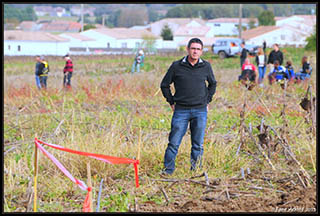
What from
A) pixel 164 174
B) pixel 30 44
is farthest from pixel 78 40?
pixel 164 174

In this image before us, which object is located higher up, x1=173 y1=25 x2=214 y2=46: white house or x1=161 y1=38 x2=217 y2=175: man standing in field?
x1=173 y1=25 x2=214 y2=46: white house

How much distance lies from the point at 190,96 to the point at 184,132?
0.45m

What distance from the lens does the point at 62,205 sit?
521cm

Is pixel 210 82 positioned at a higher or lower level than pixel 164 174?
higher

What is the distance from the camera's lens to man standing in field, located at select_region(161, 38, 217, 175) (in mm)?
6008

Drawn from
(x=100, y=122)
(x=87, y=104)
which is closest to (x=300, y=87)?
(x=87, y=104)

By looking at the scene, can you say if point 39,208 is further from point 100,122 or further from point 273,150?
point 100,122

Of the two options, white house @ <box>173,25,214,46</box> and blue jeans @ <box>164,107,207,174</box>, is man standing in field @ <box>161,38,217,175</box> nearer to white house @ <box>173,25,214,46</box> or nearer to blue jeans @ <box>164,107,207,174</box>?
blue jeans @ <box>164,107,207,174</box>

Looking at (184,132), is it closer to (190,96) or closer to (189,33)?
(190,96)

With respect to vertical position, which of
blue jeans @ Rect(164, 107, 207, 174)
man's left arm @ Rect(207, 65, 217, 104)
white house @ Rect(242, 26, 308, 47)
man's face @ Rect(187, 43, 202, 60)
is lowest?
blue jeans @ Rect(164, 107, 207, 174)

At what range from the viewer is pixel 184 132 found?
6.23 metres

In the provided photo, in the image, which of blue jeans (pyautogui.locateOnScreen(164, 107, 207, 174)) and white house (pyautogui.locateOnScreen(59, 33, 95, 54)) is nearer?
blue jeans (pyautogui.locateOnScreen(164, 107, 207, 174))

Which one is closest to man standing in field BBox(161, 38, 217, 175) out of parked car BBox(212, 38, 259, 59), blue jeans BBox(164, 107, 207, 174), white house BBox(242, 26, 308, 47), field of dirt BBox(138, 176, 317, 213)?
blue jeans BBox(164, 107, 207, 174)

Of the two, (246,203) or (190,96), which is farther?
(190,96)
